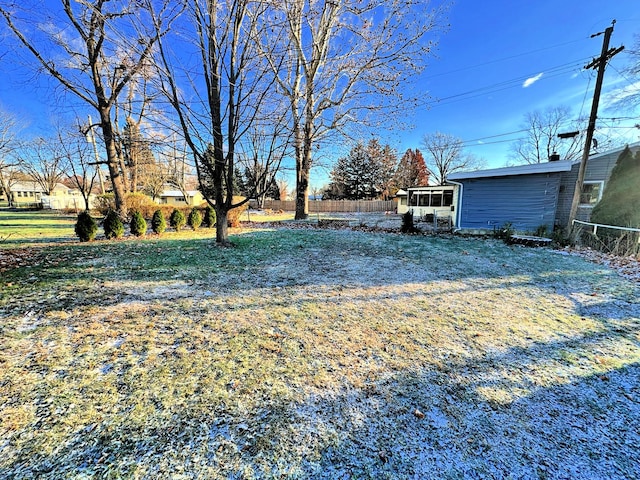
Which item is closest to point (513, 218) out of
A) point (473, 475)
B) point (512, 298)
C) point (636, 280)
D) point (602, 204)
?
point (602, 204)

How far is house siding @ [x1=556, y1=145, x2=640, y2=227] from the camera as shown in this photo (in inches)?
409

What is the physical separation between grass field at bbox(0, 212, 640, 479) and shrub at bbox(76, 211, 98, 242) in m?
3.17

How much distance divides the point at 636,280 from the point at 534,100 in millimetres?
13637

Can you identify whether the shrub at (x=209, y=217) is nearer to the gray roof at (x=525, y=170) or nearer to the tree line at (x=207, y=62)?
the tree line at (x=207, y=62)

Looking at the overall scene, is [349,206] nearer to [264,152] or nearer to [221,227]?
[221,227]

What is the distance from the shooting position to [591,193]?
10.8 metres

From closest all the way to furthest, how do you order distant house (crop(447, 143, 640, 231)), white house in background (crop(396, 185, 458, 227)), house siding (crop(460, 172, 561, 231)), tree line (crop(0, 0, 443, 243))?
tree line (crop(0, 0, 443, 243)) < distant house (crop(447, 143, 640, 231)) < house siding (crop(460, 172, 561, 231)) < white house in background (crop(396, 185, 458, 227))

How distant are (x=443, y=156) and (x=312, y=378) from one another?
37482 mm

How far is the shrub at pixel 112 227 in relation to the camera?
319 inches

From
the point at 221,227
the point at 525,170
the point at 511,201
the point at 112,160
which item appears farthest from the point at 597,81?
the point at 112,160

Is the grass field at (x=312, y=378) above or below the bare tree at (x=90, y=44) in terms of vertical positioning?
below

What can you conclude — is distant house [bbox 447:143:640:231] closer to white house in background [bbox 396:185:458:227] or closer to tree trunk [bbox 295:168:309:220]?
white house in background [bbox 396:185:458:227]

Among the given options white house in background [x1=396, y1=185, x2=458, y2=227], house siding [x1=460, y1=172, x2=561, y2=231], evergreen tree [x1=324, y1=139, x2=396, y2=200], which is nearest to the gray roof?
house siding [x1=460, y1=172, x2=561, y2=231]

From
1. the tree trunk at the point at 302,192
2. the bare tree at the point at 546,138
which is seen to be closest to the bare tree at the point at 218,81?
the tree trunk at the point at 302,192
